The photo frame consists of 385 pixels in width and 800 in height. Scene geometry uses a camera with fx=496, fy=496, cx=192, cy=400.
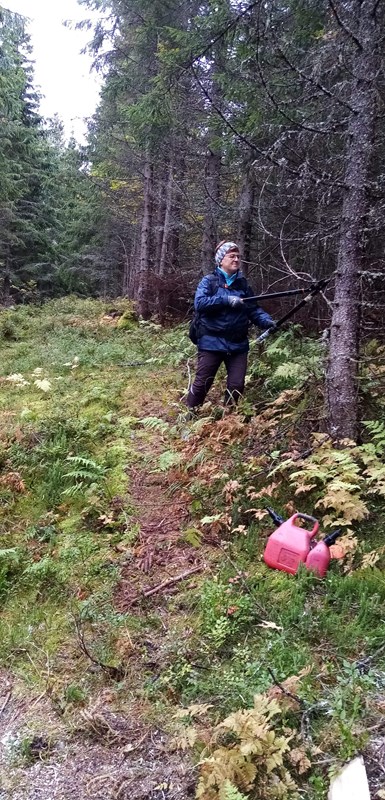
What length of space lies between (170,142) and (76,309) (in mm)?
7662

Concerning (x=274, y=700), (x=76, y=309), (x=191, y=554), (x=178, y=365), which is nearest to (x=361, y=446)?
(x=191, y=554)

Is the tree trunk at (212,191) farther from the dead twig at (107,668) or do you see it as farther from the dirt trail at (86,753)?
the dirt trail at (86,753)

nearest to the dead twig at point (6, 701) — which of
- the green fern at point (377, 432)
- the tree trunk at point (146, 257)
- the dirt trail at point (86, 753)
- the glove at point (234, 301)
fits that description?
the dirt trail at point (86, 753)

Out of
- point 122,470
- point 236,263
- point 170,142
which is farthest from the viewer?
point 170,142

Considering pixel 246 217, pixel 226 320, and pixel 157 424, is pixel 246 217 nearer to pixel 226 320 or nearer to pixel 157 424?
pixel 226 320

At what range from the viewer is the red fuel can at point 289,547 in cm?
362

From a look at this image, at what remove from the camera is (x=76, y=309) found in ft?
64.5

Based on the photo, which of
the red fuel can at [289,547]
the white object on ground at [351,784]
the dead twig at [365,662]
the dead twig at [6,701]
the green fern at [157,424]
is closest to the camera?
the white object on ground at [351,784]

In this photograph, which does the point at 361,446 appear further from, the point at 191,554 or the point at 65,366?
the point at 65,366

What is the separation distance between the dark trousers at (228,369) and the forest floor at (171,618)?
0.30m

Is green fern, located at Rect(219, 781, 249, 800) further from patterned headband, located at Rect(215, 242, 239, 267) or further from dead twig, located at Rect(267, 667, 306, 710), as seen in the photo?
patterned headband, located at Rect(215, 242, 239, 267)

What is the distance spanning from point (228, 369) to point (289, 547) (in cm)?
293

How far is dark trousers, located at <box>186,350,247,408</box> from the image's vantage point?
6043 mm

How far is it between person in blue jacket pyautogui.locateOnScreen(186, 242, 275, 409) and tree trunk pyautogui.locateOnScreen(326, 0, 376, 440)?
136cm
